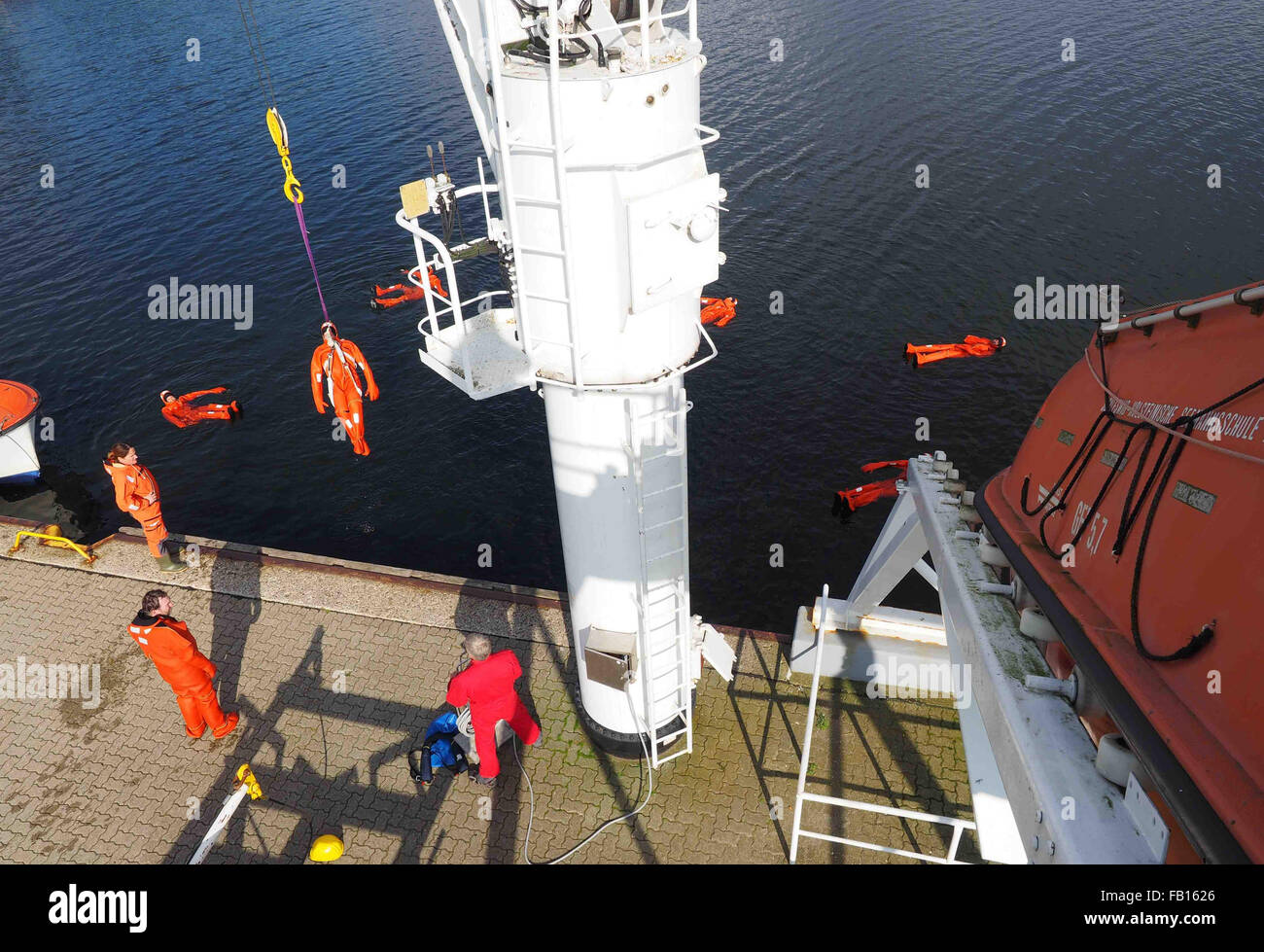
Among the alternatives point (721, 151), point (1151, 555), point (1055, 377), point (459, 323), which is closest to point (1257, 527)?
Result: point (1151, 555)

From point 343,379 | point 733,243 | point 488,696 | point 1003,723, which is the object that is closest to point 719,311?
point 733,243

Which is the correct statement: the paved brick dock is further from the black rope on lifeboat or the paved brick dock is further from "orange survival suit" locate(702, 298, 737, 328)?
"orange survival suit" locate(702, 298, 737, 328)

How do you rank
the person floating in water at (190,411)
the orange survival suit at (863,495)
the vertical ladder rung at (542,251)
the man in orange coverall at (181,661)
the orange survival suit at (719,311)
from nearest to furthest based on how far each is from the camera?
the vertical ladder rung at (542,251) < the man in orange coverall at (181,661) < the orange survival suit at (863,495) < the person floating in water at (190,411) < the orange survival suit at (719,311)

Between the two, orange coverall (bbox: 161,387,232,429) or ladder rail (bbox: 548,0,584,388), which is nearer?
ladder rail (bbox: 548,0,584,388)

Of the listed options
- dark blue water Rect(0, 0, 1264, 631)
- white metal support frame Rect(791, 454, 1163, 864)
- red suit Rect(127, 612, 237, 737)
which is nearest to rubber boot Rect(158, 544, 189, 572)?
red suit Rect(127, 612, 237, 737)

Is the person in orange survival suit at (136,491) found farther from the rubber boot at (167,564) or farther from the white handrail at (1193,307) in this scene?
the white handrail at (1193,307)

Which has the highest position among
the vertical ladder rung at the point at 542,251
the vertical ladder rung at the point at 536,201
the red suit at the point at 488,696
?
the vertical ladder rung at the point at 536,201

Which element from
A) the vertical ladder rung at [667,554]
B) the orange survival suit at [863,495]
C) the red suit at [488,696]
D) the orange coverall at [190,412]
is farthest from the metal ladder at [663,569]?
the orange coverall at [190,412]
